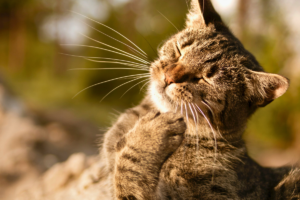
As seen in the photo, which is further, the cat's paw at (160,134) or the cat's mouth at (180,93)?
the cat's mouth at (180,93)

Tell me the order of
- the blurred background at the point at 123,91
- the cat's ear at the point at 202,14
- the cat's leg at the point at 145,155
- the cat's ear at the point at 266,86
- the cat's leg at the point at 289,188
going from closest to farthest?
the cat's leg at the point at 145,155, the cat's ear at the point at 266,86, the cat's leg at the point at 289,188, the cat's ear at the point at 202,14, the blurred background at the point at 123,91

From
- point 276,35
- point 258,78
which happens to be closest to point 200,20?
point 258,78

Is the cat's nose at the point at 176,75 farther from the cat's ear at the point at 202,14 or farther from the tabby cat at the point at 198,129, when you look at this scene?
the cat's ear at the point at 202,14

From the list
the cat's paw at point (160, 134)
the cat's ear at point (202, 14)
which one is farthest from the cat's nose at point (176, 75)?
the cat's ear at point (202, 14)

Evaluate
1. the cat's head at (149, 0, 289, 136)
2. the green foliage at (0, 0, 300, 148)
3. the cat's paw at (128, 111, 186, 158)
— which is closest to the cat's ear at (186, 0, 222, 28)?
the cat's head at (149, 0, 289, 136)

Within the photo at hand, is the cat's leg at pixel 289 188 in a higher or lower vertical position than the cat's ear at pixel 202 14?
lower

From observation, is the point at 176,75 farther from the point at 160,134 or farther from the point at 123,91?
the point at 123,91

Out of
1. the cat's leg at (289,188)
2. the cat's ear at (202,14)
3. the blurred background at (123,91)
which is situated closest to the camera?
the cat's leg at (289,188)

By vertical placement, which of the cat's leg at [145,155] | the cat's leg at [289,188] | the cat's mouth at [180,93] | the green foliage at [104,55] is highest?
the green foliage at [104,55]
